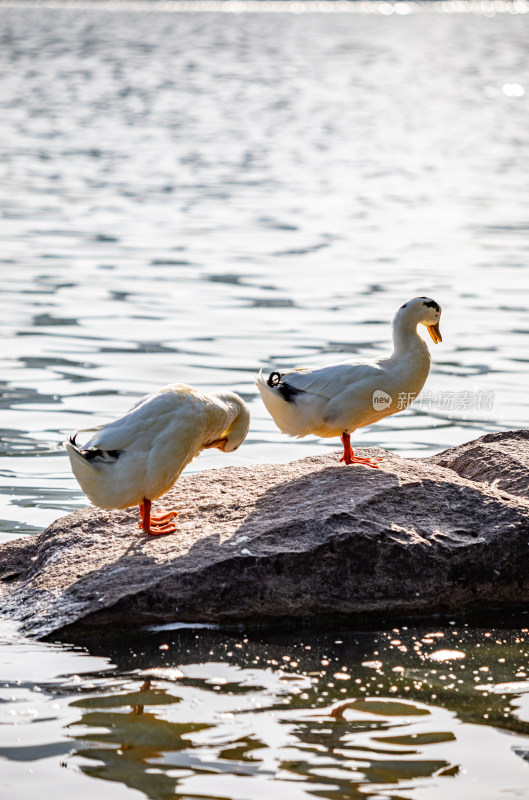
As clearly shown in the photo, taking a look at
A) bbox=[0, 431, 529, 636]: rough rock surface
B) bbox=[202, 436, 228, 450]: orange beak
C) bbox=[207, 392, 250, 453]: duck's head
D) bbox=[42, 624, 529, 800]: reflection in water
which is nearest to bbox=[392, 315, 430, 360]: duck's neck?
bbox=[0, 431, 529, 636]: rough rock surface

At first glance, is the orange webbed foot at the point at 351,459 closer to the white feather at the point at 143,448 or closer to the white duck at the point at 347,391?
the white duck at the point at 347,391

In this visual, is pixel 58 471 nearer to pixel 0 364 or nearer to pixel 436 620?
pixel 0 364

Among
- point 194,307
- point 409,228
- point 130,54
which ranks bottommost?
point 194,307

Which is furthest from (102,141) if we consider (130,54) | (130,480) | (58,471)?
(130,54)

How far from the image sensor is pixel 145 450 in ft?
20.7

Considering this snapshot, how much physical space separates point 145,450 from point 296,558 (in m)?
1.03

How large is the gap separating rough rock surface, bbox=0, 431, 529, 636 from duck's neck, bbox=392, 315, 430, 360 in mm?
944

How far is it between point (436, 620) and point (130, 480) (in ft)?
5.96

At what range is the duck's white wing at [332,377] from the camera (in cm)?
Answer: 724

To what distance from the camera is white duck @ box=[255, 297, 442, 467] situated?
7242mm

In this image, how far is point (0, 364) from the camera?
12250mm

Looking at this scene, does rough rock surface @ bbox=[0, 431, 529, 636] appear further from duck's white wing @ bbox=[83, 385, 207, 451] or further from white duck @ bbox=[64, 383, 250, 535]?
duck's white wing @ bbox=[83, 385, 207, 451]
